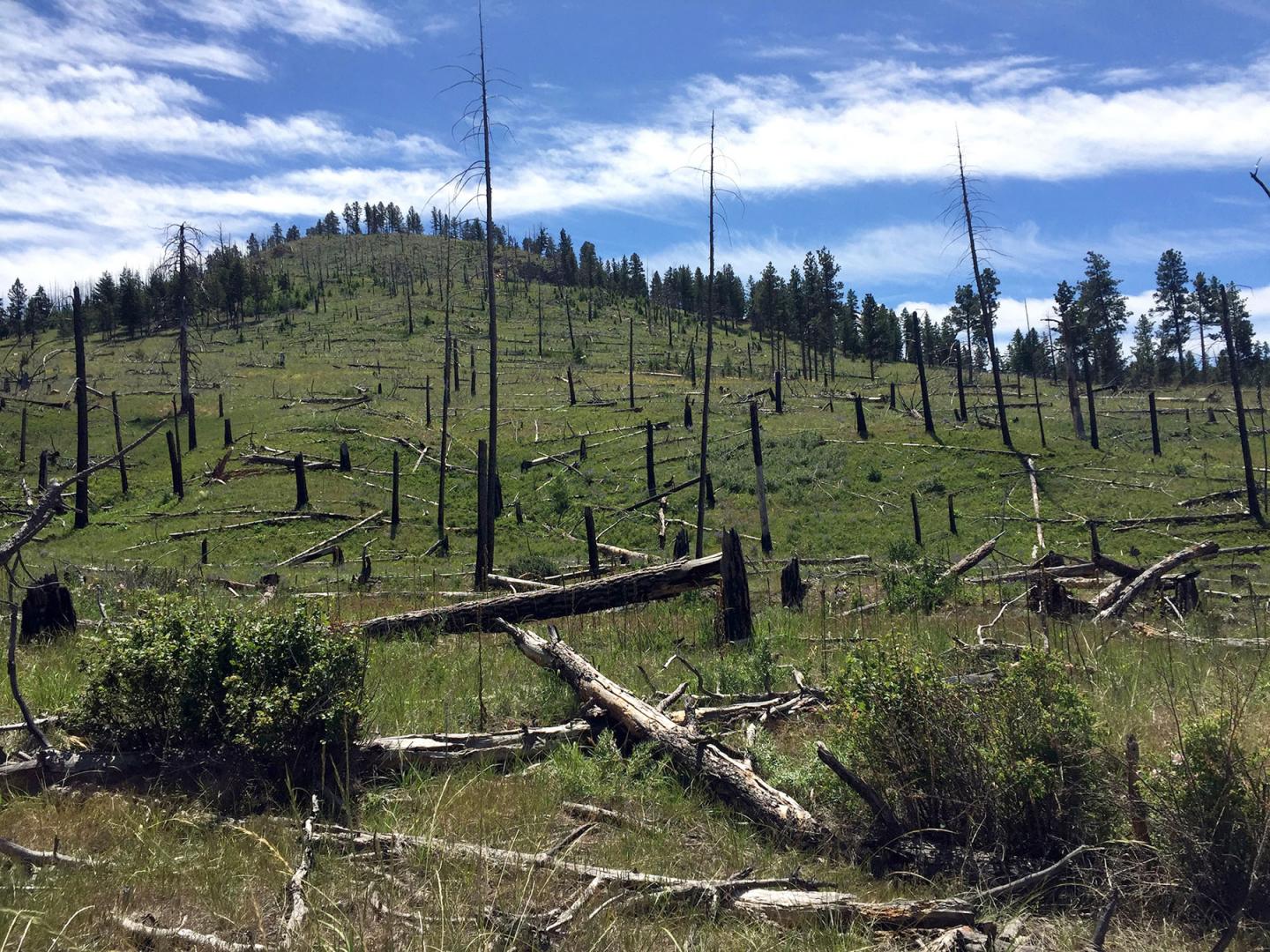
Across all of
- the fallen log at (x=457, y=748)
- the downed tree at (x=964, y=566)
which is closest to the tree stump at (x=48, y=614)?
the fallen log at (x=457, y=748)

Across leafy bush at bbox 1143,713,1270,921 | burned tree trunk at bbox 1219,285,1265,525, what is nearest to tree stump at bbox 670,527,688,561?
leafy bush at bbox 1143,713,1270,921

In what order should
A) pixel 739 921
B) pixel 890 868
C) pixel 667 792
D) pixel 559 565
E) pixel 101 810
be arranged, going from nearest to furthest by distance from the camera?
pixel 739 921 < pixel 890 868 < pixel 101 810 < pixel 667 792 < pixel 559 565

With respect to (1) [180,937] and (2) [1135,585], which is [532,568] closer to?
(2) [1135,585]

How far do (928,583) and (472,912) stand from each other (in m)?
10.6

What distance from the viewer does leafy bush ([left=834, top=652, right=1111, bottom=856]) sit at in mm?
4457

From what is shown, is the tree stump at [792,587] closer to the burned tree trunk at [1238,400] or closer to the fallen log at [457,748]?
the fallen log at [457,748]

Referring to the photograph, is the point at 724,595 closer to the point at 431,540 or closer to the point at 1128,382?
the point at 431,540

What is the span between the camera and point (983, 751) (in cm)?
464

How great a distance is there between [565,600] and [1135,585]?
310 inches

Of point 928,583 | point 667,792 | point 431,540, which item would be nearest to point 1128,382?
point 431,540

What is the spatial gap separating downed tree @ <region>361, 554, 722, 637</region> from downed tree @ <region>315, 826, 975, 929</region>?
17.5ft

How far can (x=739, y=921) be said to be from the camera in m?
3.89

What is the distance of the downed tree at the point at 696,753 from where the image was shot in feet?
15.6

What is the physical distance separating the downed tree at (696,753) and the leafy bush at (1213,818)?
172cm
